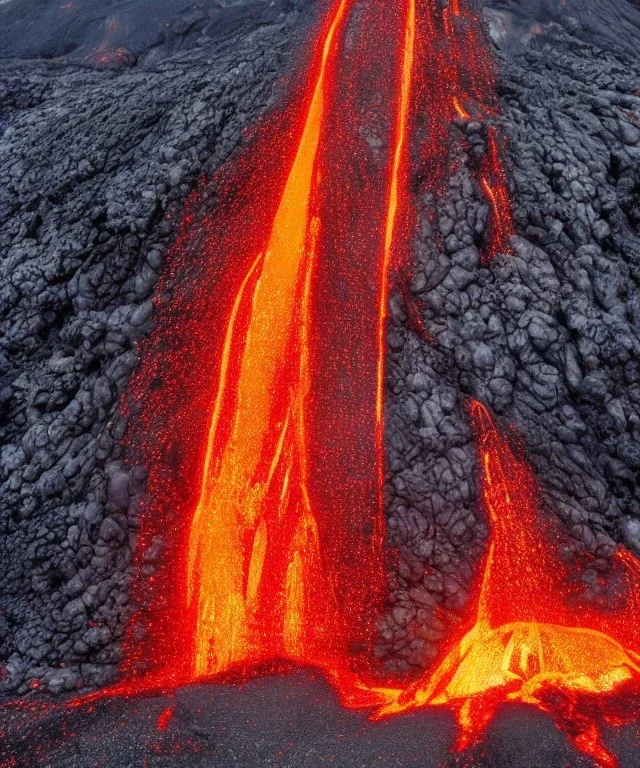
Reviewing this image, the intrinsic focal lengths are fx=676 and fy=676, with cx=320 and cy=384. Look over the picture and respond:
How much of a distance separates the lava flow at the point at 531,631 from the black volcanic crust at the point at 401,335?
0.75 feet

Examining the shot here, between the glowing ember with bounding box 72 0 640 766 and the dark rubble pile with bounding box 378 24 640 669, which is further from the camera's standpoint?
the dark rubble pile with bounding box 378 24 640 669

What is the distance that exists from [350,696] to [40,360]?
5146mm

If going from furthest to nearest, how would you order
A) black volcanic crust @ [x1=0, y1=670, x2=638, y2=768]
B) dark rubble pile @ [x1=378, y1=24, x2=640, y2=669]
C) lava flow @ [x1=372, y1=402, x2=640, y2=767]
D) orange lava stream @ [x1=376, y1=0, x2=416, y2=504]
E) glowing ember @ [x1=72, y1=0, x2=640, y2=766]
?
1. orange lava stream @ [x1=376, y1=0, x2=416, y2=504]
2. dark rubble pile @ [x1=378, y1=24, x2=640, y2=669]
3. glowing ember @ [x1=72, y1=0, x2=640, y2=766]
4. lava flow @ [x1=372, y1=402, x2=640, y2=767]
5. black volcanic crust @ [x1=0, y1=670, x2=638, y2=768]

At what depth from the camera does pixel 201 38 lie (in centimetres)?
971

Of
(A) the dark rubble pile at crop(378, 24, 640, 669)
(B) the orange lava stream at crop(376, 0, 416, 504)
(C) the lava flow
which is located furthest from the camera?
(B) the orange lava stream at crop(376, 0, 416, 504)

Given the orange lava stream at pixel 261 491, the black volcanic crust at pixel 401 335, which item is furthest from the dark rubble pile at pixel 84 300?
the orange lava stream at pixel 261 491

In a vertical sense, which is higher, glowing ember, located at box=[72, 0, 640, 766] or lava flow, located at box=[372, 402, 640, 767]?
glowing ember, located at box=[72, 0, 640, 766]

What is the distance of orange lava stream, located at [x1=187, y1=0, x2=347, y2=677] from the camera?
7.05 metres

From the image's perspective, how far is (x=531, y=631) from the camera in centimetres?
700

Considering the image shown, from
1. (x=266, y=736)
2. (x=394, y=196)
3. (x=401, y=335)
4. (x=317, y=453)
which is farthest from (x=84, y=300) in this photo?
(x=266, y=736)

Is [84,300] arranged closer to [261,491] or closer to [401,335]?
[261,491]

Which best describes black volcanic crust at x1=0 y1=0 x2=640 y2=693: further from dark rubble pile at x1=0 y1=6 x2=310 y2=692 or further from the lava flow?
the lava flow

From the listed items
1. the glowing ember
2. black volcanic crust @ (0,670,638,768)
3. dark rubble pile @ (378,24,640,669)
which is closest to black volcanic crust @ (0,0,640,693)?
dark rubble pile @ (378,24,640,669)

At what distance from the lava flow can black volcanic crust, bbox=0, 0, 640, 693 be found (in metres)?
0.23
